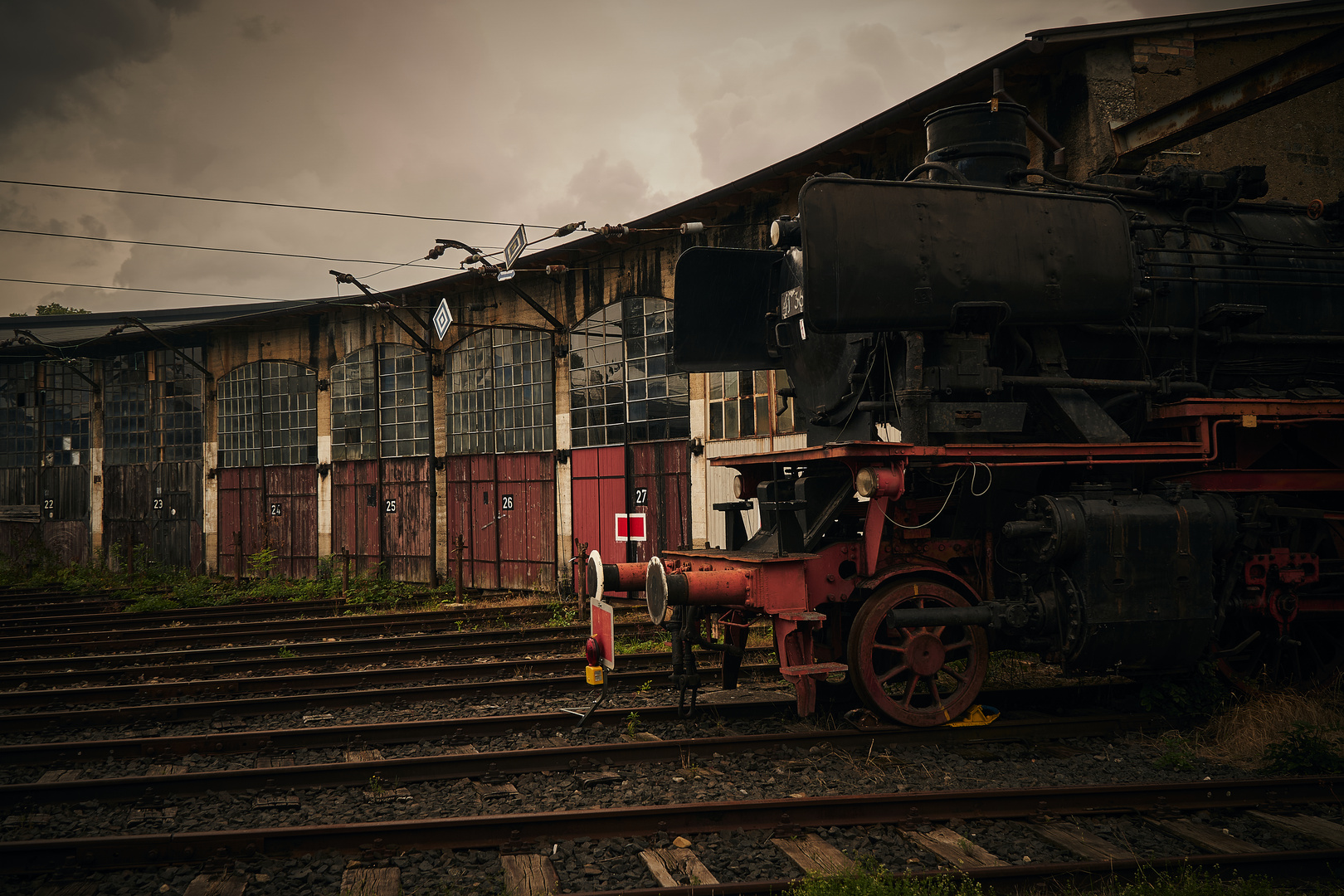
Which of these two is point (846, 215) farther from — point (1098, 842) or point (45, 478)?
point (45, 478)

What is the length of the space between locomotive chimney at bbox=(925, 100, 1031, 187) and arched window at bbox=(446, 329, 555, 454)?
996 cm

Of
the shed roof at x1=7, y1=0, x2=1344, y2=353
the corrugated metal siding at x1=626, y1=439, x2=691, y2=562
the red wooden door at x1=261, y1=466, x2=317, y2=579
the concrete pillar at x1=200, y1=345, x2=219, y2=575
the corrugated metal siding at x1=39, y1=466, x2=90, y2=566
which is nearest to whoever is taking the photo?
the shed roof at x1=7, y1=0, x2=1344, y2=353

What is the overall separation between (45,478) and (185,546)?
553cm

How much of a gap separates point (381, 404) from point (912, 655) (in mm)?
14775

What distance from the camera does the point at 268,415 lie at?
64.3 feet

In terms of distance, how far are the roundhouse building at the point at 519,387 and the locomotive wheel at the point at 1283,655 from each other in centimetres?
375

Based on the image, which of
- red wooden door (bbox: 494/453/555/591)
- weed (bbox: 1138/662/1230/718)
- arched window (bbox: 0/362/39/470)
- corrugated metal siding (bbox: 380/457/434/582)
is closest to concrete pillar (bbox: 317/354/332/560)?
corrugated metal siding (bbox: 380/457/434/582)

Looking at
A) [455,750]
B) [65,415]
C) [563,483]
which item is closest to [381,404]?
[563,483]

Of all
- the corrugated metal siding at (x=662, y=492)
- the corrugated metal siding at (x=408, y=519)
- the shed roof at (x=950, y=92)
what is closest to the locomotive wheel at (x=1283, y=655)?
the shed roof at (x=950, y=92)

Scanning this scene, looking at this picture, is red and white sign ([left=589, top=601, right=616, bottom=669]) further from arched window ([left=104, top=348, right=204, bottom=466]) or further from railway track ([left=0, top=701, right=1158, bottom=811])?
arched window ([left=104, top=348, right=204, bottom=466])

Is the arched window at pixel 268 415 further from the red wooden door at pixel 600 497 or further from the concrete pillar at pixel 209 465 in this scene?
the red wooden door at pixel 600 497

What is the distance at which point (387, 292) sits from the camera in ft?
56.2

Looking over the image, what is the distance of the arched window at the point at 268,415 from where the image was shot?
19.0m

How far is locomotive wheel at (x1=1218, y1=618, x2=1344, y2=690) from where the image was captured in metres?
6.20
